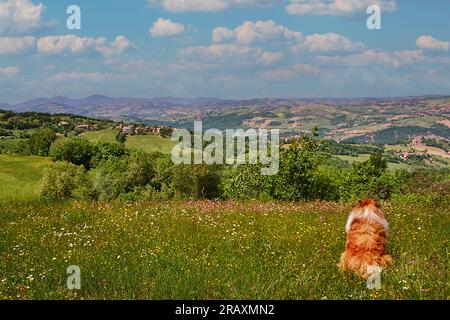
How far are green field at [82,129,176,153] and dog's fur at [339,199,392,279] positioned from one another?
389 feet

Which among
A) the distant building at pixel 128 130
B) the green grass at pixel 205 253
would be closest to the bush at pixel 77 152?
the distant building at pixel 128 130

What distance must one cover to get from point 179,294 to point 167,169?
59774 mm

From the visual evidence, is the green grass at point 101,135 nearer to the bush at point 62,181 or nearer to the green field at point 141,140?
the green field at point 141,140

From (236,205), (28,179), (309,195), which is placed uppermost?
(236,205)

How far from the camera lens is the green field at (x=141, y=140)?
129875 mm

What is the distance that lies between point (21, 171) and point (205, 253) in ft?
322

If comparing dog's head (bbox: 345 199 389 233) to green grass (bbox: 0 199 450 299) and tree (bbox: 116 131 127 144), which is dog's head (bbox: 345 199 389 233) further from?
tree (bbox: 116 131 127 144)

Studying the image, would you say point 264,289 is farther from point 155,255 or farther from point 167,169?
point 167,169

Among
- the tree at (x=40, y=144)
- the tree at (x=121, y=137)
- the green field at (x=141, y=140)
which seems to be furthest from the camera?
the tree at (x=121, y=137)

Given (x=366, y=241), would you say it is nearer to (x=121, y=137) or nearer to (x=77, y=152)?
(x=77, y=152)

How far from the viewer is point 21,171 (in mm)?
96562

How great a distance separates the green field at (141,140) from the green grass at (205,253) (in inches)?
4498
